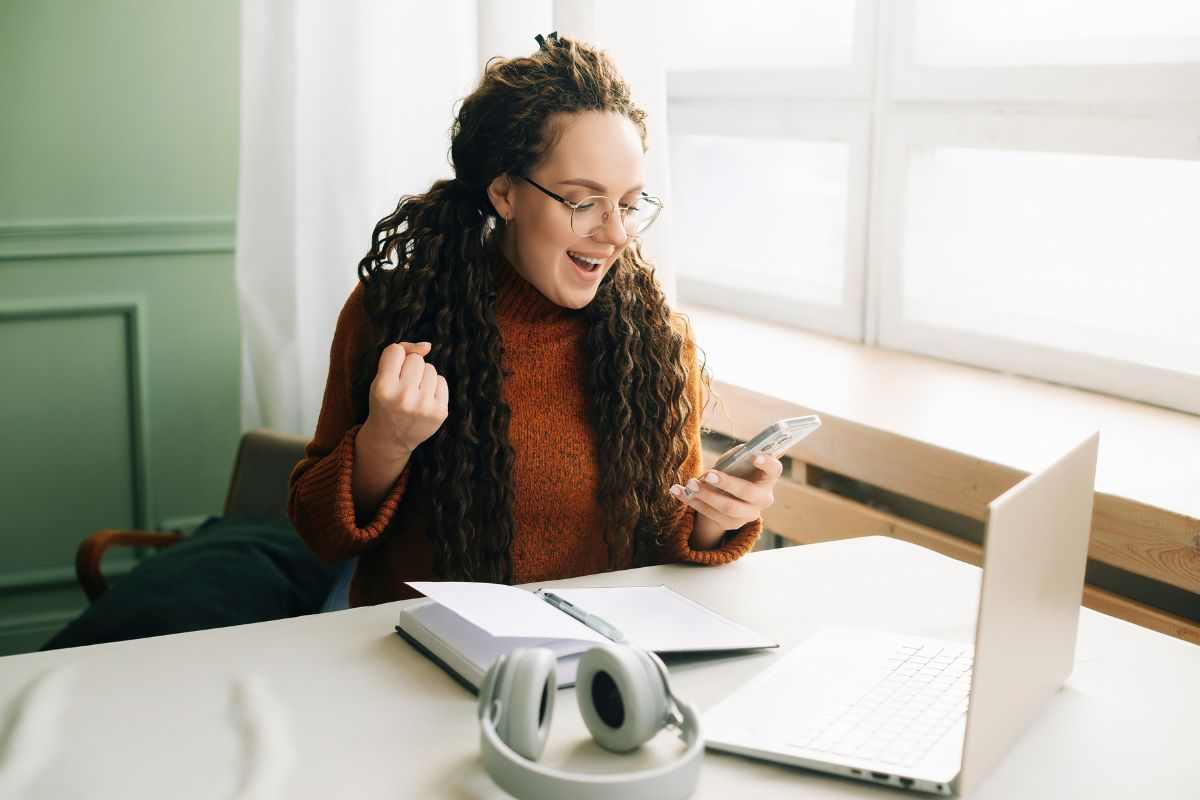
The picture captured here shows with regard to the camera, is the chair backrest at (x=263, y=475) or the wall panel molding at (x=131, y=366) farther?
the wall panel molding at (x=131, y=366)

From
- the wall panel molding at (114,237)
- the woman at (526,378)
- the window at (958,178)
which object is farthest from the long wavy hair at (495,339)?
the wall panel molding at (114,237)

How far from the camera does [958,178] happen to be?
2363 mm

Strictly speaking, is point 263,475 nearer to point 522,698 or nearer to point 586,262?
point 586,262

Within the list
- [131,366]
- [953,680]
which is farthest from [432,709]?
[131,366]

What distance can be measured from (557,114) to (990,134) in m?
1.07

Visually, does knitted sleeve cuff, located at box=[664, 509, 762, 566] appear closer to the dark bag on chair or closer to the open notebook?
the open notebook

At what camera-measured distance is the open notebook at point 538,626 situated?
1130 millimetres

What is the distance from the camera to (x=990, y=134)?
2.24 metres

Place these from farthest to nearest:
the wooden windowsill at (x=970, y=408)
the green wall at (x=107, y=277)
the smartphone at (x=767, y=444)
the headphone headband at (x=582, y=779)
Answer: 1. the green wall at (x=107, y=277)
2. the wooden windowsill at (x=970, y=408)
3. the smartphone at (x=767, y=444)
4. the headphone headband at (x=582, y=779)

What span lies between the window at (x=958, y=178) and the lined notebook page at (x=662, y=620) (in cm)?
111

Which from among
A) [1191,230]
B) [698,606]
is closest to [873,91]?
[1191,230]

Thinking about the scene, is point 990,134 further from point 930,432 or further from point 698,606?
point 698,606

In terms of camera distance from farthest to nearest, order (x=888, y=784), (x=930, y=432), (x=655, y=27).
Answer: (x=655, y=27) < (x=930, y=432) < (x=888, y=784)

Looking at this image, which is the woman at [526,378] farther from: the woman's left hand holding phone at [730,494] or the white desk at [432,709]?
the white desk at [432,709]
